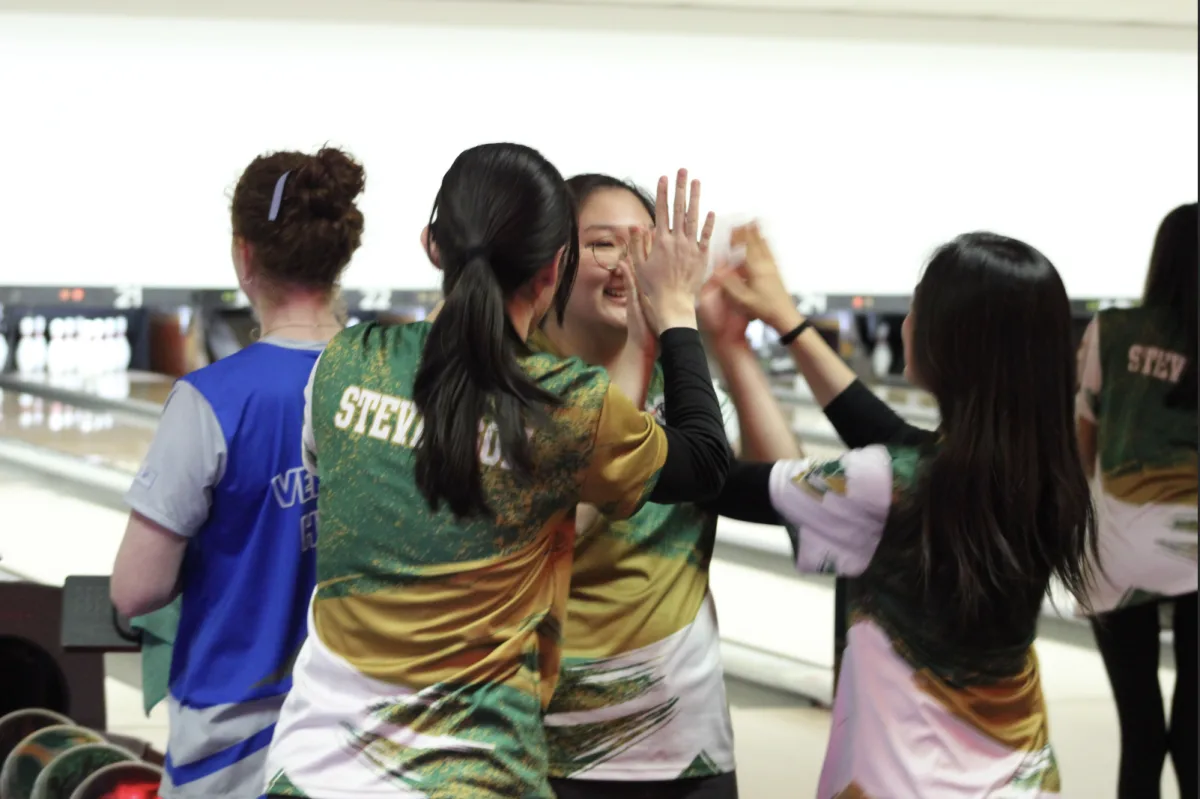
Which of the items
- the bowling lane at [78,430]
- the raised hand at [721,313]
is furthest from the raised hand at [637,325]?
the bowling lane at [78,430]

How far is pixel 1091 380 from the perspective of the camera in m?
1.92

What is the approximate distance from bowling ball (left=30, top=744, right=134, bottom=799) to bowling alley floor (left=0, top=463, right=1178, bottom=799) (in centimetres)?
87

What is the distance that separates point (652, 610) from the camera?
3.92ft

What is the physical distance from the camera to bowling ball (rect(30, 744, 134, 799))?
5.51 feet

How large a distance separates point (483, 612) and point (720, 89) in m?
2.38

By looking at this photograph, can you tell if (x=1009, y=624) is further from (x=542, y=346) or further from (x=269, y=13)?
(x=269, y=13)

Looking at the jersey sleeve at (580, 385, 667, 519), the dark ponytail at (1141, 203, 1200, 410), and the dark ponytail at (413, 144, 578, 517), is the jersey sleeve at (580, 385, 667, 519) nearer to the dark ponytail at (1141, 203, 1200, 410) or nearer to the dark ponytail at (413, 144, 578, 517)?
the dark ponytail at (413, 144, 578, 517)

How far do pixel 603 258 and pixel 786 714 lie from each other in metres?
1.93

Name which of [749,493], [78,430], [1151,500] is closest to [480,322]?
[749,493]

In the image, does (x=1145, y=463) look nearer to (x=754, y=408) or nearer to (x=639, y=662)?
(x=754, y=408)

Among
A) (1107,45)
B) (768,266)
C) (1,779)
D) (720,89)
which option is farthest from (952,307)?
(1107,45)

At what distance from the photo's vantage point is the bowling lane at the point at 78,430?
209 inches

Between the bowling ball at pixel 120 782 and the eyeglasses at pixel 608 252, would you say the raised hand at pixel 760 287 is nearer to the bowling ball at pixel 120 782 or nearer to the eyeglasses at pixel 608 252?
the eyeglasses at pixel 608 252

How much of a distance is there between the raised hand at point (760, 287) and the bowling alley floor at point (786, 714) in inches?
55.2
